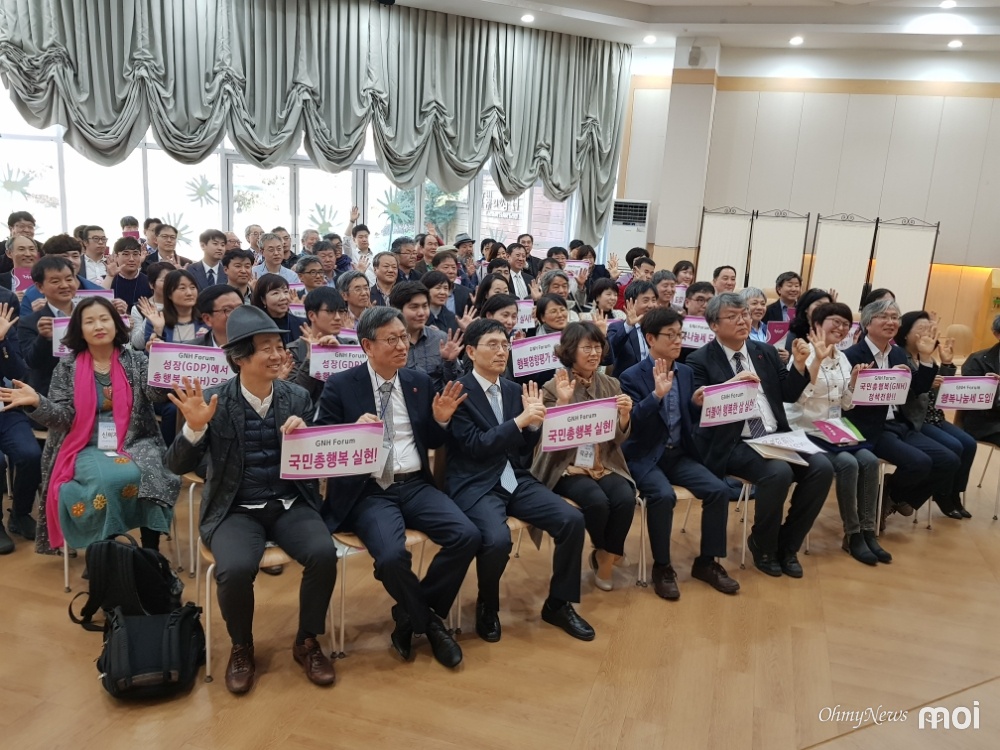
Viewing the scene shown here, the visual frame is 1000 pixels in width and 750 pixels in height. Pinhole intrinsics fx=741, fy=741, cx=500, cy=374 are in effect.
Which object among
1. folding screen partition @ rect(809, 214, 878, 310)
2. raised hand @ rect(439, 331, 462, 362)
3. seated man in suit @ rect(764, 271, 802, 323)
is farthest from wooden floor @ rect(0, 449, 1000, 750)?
folding screen partition @ rect(809, 214, 878, 310)

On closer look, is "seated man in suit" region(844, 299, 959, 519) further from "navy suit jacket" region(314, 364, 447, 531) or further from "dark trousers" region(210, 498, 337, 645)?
"dark trousers" region(210, 498, 337, 645)

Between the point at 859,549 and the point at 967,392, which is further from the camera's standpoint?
the point at 967,392

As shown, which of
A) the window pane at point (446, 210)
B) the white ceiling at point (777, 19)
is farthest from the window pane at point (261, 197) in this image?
the white ceiling at point (777, 19)

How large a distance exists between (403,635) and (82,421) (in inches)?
69.1

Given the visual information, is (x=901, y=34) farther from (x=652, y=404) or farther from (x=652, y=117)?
(x=652, y=404)

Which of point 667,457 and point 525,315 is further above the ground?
point 525,315

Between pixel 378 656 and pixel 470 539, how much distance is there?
24.2 inches

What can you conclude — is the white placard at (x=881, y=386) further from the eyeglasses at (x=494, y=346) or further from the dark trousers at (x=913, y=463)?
the eyeglasses at (x=494, y=346)

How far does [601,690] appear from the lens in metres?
2.85

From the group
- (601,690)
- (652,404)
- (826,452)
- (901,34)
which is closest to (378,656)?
(601,690)

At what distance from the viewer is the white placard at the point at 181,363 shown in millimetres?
3391

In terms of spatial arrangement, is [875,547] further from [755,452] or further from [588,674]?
[588,674]

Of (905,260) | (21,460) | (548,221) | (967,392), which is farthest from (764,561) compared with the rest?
(548,221)

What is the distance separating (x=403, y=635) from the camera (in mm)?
2973
